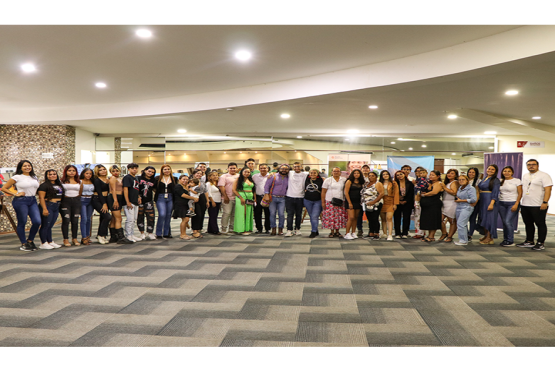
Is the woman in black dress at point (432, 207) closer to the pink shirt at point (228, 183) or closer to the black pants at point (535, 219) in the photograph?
the black pants at point (535, 219)

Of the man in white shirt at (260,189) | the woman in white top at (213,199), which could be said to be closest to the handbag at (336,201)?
the man in white shirt at (260,189)

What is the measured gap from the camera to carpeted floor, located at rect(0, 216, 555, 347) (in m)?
2.73

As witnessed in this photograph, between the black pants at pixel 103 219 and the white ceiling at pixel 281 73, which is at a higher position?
the white ceiling at pixel 281 73

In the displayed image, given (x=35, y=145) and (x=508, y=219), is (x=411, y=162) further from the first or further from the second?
(x=35, y=145)

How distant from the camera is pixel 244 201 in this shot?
24.4 feet

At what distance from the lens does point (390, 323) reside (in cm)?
298

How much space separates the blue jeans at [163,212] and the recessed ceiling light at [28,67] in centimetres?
293

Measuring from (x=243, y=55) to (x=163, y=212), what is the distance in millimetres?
3242

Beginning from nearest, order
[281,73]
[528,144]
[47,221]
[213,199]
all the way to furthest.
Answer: [47,221] → [281,73] → [213,199] → [528,144]

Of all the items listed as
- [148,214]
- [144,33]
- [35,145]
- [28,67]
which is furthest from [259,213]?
[35,145]

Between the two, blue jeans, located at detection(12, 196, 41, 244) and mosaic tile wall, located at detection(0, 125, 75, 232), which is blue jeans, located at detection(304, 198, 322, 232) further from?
mosaic tile wall, located at detection(0, 125, 75, 232)

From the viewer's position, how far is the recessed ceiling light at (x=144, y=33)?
4539 millimetres
